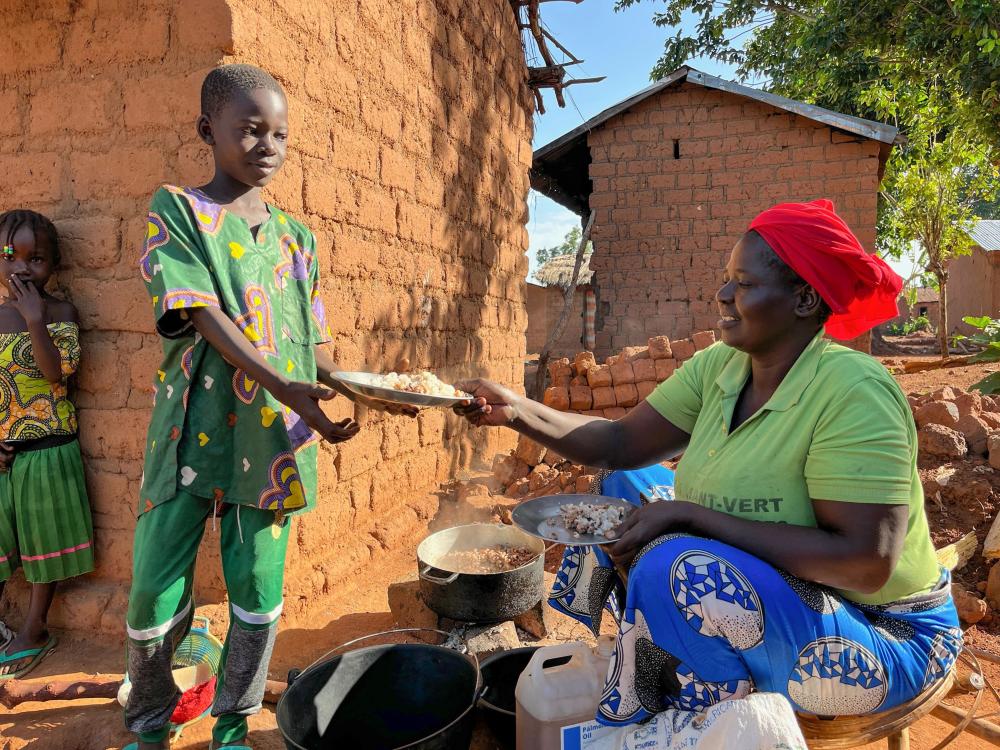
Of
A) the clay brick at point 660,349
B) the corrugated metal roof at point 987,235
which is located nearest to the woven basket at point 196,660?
the clay brick at point 660,349

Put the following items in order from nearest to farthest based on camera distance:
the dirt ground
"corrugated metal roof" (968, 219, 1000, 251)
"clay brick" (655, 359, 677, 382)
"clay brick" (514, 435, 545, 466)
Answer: the dirt ground < "clay brick" (514, 435, 545, 466) < "clay brick" (655, 359, 677, 382) < "corrugated metal roof" (968, 219, 1000, 251)

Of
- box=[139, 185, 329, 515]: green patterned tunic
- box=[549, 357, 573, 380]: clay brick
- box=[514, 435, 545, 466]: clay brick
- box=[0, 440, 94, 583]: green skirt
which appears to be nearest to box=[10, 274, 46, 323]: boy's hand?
box=[0, 440, 94, 583]: green skirt

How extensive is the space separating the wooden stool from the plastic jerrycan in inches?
21.0

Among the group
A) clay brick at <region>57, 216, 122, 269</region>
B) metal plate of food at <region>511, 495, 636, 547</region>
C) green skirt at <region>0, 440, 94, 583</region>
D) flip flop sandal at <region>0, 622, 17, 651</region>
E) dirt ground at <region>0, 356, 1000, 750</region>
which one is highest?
clay brick at <region>57, 216, 122, 269</region>

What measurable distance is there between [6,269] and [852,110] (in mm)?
14450

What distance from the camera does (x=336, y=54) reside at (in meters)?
3.41

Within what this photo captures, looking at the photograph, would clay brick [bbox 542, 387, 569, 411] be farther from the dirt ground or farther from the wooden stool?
the wooden stool

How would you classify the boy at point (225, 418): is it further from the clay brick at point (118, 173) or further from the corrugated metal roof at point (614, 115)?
the corrugated metal roof at point (614, 115)

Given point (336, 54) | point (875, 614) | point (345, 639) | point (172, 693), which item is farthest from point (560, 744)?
point (336, 54)

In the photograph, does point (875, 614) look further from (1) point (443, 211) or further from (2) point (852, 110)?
(2) point (852, 110)

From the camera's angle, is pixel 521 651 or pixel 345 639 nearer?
pixel 521 651

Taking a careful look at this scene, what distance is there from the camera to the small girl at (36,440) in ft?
8.51

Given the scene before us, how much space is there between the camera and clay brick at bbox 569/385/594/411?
697cm

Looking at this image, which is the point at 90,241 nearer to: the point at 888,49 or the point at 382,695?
the point at 382,695
